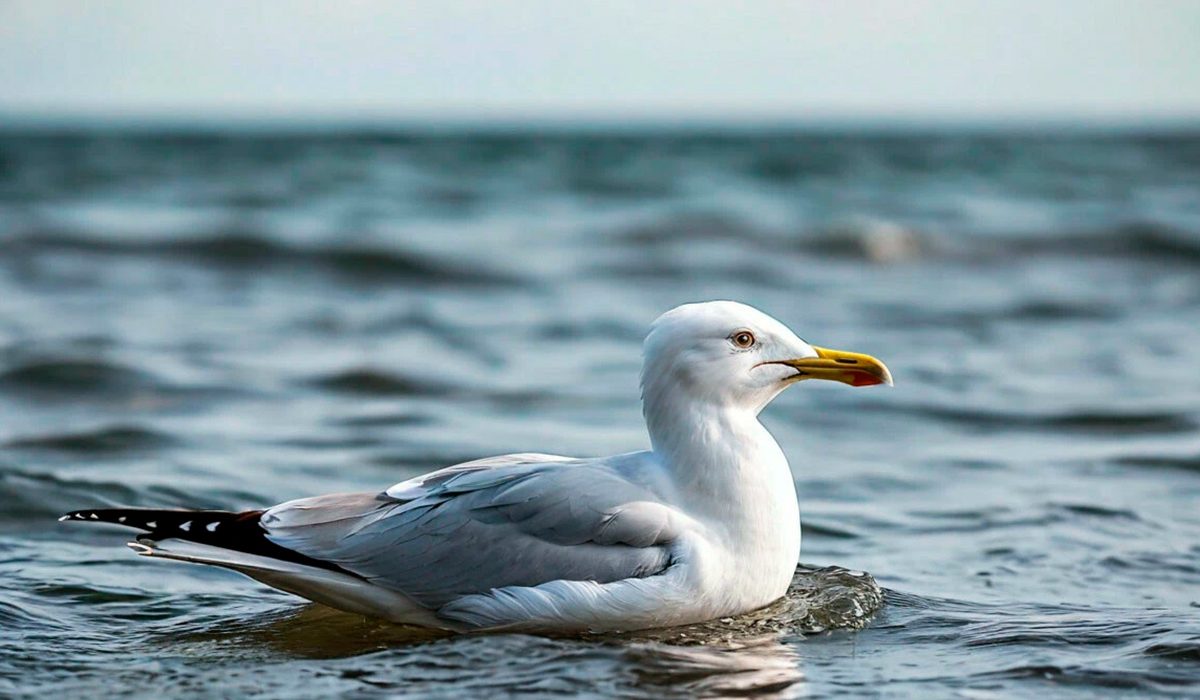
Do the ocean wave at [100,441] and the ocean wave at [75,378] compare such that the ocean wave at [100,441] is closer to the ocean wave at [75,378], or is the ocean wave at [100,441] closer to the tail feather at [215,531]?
the ocean wave at [75,378]

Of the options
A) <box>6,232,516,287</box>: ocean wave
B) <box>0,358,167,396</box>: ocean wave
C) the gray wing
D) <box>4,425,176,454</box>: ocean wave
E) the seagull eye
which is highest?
<box>6,232,516,287</box>: ocean wave

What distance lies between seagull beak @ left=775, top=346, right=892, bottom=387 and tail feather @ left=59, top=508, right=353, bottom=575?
5.12 feet

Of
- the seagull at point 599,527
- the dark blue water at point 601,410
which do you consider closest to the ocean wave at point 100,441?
the dark blue water at point 601,410

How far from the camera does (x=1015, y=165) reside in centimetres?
3225

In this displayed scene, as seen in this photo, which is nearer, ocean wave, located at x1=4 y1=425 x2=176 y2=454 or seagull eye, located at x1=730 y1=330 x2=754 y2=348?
seagull eye, located at x1=730 y1=330 x2=754 y2=348

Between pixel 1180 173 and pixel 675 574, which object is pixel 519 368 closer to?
pixel 675 574

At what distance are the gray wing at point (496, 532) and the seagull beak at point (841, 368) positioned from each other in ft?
2.09

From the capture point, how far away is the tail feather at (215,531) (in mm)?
4879

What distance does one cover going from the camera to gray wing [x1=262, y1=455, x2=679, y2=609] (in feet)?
15.6

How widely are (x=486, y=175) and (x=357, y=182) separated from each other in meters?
3.30

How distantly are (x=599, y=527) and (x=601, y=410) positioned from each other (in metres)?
4.26

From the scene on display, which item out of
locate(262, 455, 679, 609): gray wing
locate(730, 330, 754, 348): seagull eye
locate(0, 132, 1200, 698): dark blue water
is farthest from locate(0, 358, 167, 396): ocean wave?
locate(730, 330, 754, 348): seagull eye

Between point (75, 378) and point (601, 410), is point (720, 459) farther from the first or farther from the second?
point (75, 378)

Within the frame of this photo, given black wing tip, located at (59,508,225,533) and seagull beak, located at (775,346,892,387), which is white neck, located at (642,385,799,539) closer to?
seagull beak, located at (775,346,892,387)
